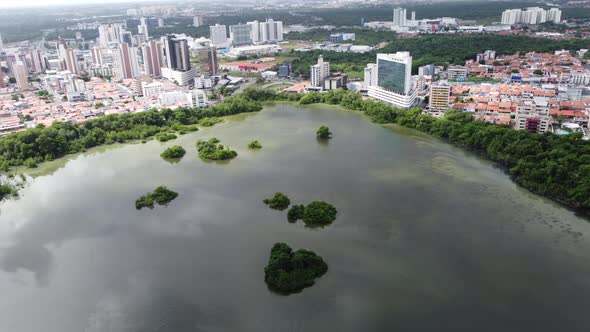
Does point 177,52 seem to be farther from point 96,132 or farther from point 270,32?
point 270,32

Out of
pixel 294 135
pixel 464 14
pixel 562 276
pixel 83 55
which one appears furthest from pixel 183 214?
pixel 464 14

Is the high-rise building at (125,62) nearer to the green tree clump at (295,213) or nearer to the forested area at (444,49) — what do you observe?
the forested area at (444,49)

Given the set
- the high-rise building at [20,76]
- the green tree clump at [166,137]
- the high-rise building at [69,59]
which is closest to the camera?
the green tree clump at [166,137]

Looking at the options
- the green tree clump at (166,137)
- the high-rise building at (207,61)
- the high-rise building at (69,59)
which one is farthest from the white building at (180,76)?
the green tree clump at (166,137)

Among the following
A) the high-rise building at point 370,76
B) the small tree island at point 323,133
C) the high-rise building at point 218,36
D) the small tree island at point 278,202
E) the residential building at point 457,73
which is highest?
the high-rise building at point 218,36

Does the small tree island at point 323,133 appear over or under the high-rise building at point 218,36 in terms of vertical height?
under

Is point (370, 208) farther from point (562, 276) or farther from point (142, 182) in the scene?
point (142, 182)

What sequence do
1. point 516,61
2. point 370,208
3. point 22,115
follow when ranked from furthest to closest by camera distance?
point 516,61 < point 22,115 < point 370,208
